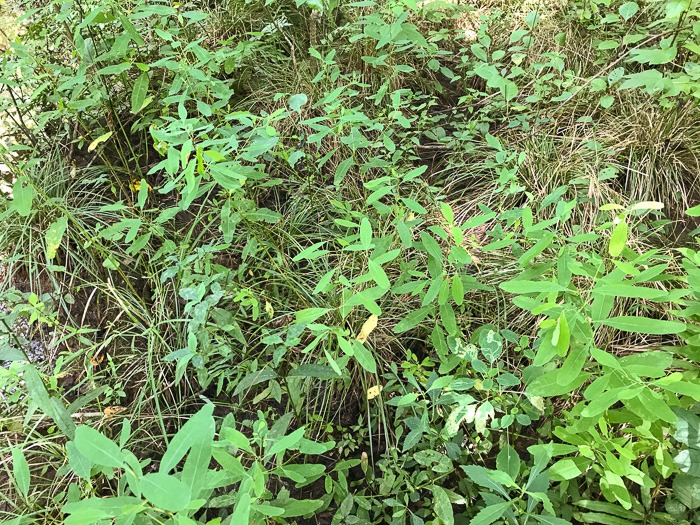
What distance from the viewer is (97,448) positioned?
655 mm

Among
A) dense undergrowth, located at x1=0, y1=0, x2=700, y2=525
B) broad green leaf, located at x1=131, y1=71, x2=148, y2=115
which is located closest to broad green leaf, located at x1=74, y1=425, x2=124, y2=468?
dense undergrowth, located at x1=0, y1=0, x2=700, y2=525

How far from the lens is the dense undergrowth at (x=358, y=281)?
0.99 metres

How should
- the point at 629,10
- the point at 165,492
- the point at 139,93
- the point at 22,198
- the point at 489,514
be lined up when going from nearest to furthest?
1. the point at 165,492
2. the point at 489,514
3. the point at 22,198
4. the point at 139,93
5. the point at 629,10

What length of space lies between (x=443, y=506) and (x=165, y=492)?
0.87m

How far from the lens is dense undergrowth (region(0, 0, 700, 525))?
0.99m

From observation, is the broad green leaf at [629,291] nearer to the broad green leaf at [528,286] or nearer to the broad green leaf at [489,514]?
the broad green leaf at [528,286]

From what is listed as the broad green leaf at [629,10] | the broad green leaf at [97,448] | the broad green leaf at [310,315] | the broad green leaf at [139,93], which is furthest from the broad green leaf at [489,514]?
the broad green leaf at [629,10]

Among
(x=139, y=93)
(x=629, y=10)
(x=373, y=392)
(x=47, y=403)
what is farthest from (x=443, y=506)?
(x=629, y=10)

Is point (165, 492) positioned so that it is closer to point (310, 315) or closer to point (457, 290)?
point (310, 315)

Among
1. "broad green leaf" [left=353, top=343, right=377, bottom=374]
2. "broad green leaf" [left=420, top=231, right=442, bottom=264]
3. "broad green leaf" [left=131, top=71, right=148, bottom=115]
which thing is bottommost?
"broad green leaf" [left=353, top=343, right=377, bottom=374]

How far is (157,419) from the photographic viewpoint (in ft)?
5.27

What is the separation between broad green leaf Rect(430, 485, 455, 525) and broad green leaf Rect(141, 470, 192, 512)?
32.9 inches

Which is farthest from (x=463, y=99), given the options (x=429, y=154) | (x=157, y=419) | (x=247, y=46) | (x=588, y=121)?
(x=157, y=419)

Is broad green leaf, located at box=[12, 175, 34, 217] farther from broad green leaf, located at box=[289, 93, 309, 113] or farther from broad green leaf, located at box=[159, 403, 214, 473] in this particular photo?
broad green leaf, located at box=[159, 403, 214, 473]
